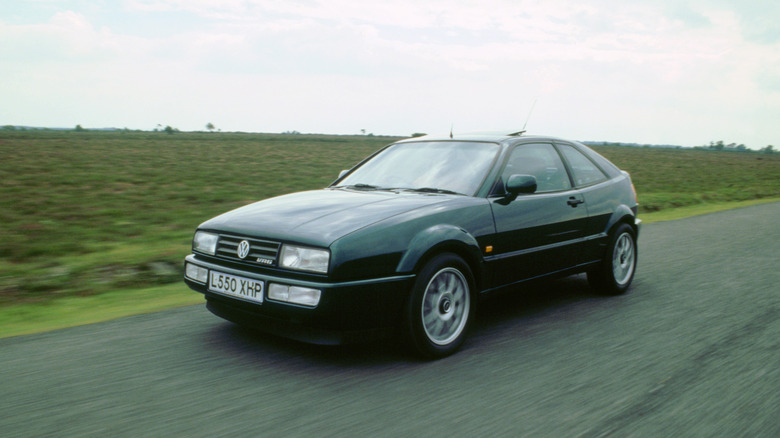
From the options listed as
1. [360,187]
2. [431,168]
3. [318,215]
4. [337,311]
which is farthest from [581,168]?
[337,311]

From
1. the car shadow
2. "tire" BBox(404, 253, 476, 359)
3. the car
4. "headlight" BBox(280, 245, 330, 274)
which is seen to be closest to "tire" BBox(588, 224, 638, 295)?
the car

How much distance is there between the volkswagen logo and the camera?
12.3 feet

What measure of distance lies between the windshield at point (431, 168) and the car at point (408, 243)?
0.01 meters

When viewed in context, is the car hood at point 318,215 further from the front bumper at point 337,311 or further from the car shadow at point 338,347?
the car shadow at point 338,347

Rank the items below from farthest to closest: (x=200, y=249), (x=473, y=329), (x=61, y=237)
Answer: (x=61, y=237)
(x=473, y=329)
(x=200, y=249)

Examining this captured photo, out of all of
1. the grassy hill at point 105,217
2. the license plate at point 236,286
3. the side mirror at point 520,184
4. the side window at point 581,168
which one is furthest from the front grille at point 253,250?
the side window at point 581,168

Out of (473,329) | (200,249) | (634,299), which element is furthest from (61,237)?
(634,299)

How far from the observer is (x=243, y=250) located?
3.78 metres

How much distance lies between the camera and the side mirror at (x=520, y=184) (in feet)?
14.4

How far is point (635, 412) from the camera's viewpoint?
302 centimetres

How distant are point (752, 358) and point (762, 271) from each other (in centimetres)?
340

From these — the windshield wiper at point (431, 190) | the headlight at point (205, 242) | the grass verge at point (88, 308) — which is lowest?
the grass verge at point (88, 308)

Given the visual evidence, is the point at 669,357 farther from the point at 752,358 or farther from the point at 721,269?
the point at 721,269

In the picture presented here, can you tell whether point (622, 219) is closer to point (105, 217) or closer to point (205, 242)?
point (205, 242)
